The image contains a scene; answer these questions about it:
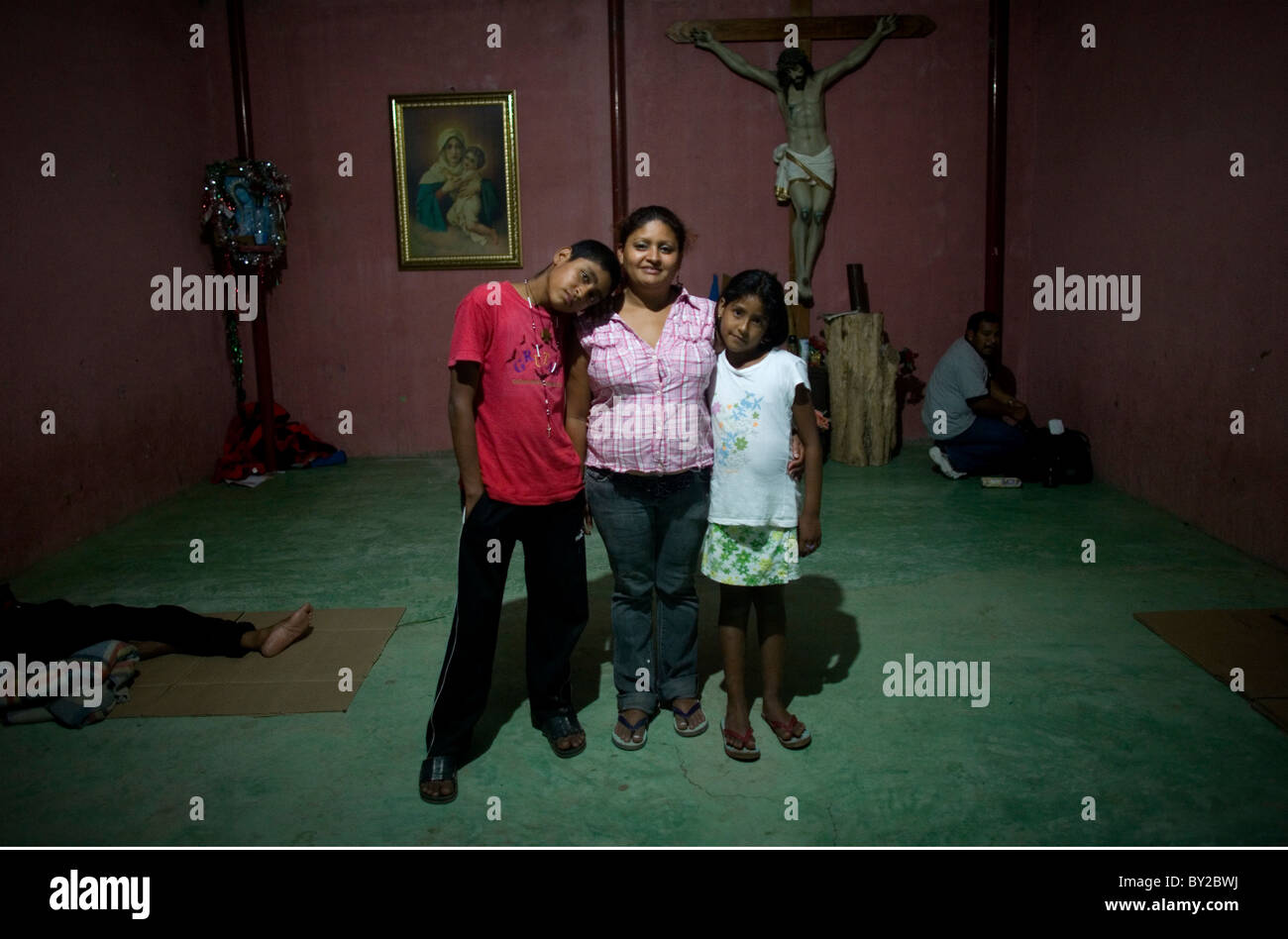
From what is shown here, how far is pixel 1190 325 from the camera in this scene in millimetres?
5266

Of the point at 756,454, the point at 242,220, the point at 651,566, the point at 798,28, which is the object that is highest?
the point at 798,28

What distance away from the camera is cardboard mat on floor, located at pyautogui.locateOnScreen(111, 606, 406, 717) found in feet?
10.6

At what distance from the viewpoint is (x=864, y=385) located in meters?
7.02

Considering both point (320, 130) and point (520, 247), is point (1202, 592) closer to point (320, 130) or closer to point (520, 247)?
point (520, 247)

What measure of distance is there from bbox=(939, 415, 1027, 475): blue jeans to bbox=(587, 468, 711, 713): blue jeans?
402 centimetres

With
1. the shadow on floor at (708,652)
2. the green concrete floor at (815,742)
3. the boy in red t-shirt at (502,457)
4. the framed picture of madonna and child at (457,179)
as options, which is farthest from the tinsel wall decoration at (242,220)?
the boy in red t-shirt at (502,457)

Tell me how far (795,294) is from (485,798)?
5.41 metres

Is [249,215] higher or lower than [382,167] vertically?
lower

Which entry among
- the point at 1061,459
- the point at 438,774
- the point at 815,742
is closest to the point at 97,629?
the point at 438,774

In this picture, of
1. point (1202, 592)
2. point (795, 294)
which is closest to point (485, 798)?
point (1202, 592)

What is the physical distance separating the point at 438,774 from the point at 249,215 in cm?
558

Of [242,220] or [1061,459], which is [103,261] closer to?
[242,220]

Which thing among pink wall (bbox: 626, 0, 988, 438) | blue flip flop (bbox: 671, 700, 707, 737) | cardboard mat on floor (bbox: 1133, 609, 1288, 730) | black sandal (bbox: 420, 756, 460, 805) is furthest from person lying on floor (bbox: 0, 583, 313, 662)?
pink wall (bbox: 626, 0, 988, 438)

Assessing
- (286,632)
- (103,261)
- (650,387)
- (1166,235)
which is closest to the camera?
(650,387)
